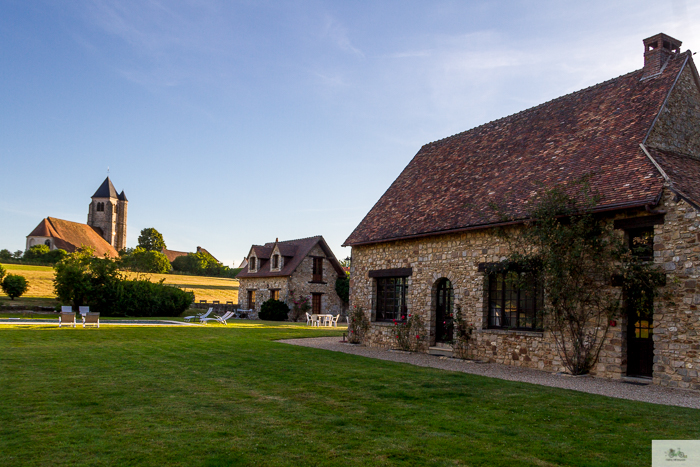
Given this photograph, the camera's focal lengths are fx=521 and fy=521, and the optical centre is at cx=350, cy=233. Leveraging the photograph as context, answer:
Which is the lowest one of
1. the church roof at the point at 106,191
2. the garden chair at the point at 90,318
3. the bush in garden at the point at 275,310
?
the bush in garden at the point at 275,310

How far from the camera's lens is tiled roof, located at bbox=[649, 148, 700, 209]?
10.0m

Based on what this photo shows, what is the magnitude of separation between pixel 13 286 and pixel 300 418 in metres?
35.3

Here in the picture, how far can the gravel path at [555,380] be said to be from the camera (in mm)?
8742

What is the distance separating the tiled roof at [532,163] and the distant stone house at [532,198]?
0.14 ft

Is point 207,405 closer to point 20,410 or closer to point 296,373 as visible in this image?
point 20,410

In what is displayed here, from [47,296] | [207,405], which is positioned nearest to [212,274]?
[47,296]

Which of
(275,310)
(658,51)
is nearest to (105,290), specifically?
(275,310)

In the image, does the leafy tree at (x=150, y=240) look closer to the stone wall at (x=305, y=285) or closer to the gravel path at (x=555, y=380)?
the stone wall at (x=305, y=285)

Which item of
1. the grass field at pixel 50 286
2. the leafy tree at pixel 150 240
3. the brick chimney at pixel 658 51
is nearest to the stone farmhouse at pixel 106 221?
the leafy tree at pixel 150 240

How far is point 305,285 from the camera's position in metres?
36.4

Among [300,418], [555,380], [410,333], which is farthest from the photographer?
[410,333]

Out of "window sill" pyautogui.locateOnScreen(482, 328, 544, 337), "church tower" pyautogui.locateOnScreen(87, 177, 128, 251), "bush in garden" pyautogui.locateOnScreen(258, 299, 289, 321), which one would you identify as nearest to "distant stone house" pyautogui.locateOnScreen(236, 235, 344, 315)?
"bush in garden" pyautogui.locateOnScreen(258, 299, 289, 321)

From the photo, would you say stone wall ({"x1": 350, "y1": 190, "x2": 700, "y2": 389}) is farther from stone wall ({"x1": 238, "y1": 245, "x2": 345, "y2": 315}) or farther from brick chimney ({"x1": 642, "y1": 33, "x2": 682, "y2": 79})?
stone wall ({"x1": 238, "y1": 245, "x2": 345, "y2": 315})

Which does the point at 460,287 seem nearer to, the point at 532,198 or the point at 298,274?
the point at 532,198
